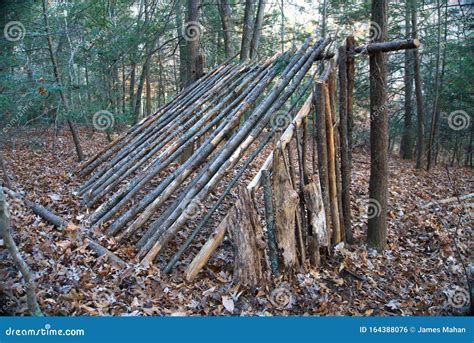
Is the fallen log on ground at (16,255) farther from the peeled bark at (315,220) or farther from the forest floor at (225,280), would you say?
the peeled bark at (315,220)

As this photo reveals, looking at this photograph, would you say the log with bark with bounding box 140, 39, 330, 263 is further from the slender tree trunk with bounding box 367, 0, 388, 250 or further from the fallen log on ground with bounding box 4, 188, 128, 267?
the slender tree trunk with bounding box 367, 0, 388, 250

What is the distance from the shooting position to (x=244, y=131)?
519 centimetres

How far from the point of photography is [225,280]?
13.3ft

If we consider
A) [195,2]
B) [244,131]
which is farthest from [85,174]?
[195,2]

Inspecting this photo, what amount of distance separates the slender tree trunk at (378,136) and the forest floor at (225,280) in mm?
373

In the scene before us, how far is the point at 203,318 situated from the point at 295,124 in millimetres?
2599

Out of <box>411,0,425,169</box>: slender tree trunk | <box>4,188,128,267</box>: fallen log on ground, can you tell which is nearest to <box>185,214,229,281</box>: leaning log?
<box>4,188,128,267</box>: fallen log on ground

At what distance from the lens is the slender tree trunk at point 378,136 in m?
4.87

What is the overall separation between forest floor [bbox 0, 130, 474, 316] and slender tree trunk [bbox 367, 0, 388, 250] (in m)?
0.37

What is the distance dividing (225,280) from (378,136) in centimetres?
300

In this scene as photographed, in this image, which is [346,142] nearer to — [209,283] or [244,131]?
[244,131]

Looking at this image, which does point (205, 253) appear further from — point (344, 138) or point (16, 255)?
point (344, 138)

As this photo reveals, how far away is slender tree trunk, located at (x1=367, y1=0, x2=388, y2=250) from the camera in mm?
4871

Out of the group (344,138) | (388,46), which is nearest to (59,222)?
(344,138)
